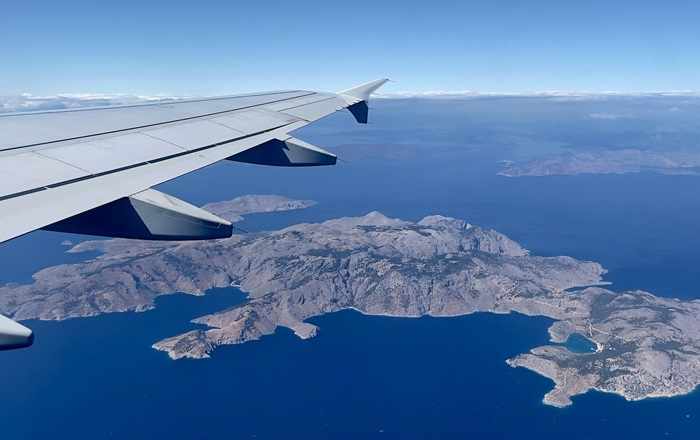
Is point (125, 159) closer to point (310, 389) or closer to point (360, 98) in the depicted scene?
point (360, 98)

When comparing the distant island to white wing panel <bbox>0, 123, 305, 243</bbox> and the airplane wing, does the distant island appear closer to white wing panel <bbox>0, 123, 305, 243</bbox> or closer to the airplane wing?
the airplane wing

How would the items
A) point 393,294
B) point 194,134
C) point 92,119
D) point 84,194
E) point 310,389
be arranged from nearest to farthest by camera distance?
point 84,194 → point 194,134 → point 92,119 → point 310,389 → point 393,294

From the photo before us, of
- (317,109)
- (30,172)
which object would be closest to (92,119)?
(30,172)

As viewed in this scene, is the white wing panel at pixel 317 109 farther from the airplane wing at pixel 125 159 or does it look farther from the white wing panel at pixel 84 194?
the white wing panel at pixel 84 194

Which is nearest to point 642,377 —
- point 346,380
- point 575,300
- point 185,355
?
point 575,300

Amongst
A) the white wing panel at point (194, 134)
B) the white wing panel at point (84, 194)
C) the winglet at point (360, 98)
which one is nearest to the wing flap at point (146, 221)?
the white wing panel at point (84, 194)

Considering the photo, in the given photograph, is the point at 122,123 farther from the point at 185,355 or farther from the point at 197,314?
the point at 197,314
